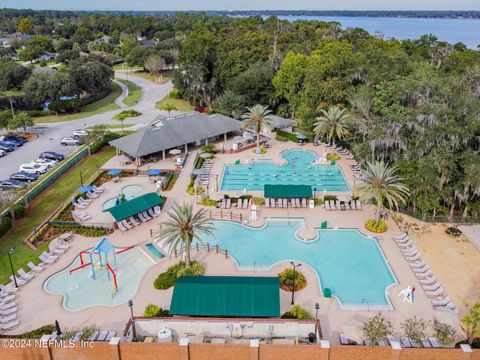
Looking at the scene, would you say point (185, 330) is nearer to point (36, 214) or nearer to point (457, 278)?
point (457, 278)

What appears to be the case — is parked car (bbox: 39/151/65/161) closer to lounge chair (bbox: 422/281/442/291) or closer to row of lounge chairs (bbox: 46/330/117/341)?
row of lounge chairs (bbox: 46/330/117/341)

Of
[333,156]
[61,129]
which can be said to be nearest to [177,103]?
[61,129]

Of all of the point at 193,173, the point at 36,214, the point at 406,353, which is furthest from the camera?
the point at 193,173

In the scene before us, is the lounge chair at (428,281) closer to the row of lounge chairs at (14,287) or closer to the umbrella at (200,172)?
the umbrella at (200,172)

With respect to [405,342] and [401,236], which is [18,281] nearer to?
[405,342]

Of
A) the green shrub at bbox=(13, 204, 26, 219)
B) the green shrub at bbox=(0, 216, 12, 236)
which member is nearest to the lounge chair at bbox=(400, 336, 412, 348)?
the green shrub at bbox=(0, 216, 12, 236)

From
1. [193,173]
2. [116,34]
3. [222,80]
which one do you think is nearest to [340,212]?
[193,173]
